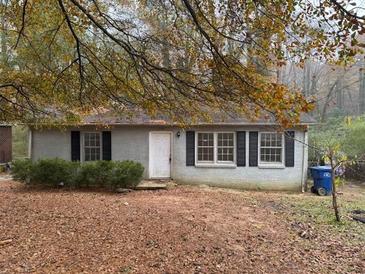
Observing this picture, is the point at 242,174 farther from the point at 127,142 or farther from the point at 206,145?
the point at 127,142

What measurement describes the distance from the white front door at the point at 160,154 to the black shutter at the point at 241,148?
2.62 metres

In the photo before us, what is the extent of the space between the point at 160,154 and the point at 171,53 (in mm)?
7891

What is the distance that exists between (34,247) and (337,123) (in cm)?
2214

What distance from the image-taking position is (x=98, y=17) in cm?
673

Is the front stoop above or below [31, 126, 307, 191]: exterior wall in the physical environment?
below

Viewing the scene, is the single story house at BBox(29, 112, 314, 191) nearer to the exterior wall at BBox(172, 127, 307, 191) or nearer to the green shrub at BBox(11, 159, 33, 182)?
the exterior wall at BBox(172, 127, 307, 191)

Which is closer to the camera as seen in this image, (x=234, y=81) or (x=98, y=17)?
(x=234, y=81)

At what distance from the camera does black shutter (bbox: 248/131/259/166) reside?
1411cm

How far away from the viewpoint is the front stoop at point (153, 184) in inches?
494

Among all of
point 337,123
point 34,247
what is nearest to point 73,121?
point 34,247

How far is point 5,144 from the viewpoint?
778 inches

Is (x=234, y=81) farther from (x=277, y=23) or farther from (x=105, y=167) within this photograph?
(x=105, y=167)

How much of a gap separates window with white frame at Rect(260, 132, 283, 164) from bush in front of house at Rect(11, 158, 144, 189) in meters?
4.86

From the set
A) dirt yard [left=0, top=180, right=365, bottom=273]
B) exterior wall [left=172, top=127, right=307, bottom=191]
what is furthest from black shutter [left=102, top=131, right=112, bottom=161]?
dirt yard [left=0, top=180, right=365, bottom=273]
